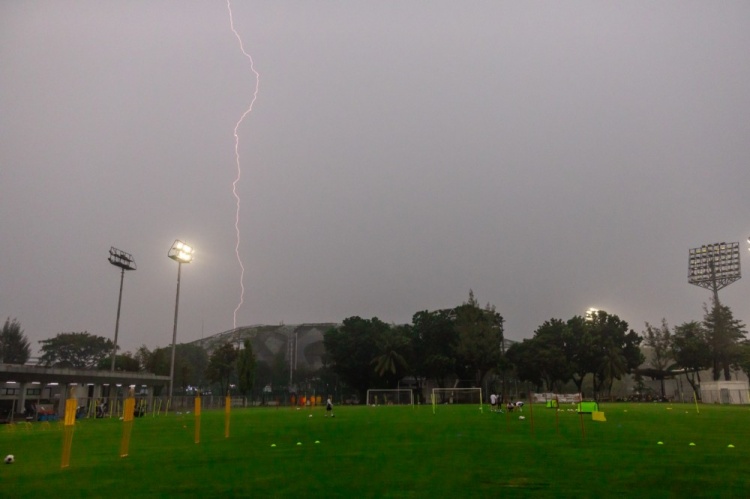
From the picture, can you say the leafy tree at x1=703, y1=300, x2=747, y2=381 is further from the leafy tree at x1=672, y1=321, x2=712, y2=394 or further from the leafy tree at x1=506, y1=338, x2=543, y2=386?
the leafy tree at x1=506, y1=338, x2=543, y2=386

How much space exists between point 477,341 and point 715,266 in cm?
4275

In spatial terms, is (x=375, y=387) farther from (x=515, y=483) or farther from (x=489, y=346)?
(x=515, y=483)

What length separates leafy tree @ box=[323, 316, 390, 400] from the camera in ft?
343

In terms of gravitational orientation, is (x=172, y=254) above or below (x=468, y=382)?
above

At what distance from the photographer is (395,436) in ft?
84.0

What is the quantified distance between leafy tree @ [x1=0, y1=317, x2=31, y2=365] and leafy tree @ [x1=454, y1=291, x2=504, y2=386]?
87.0 metres

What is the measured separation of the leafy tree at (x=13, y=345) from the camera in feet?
374

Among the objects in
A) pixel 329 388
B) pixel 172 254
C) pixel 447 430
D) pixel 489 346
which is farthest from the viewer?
pixel 329 388

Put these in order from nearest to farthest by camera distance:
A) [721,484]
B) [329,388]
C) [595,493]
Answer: [595,493] < [721,484] < [329,388]

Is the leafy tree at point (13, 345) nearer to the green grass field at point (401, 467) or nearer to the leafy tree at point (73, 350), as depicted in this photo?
the leafy tree at point (73, 350)

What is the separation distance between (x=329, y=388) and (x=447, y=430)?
327 ft

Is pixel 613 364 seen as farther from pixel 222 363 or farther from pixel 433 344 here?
pixel 222 363

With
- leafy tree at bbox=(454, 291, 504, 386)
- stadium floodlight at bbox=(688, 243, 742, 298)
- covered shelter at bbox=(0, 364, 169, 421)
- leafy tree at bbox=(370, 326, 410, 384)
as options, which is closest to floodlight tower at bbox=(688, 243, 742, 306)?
stadium floodlight at bbox=(688, 243, 742, 298)

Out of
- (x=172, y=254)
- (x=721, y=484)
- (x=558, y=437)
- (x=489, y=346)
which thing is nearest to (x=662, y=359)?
(x=489, y=346)
